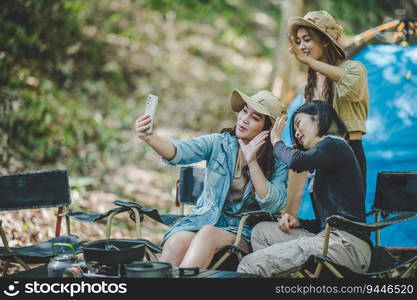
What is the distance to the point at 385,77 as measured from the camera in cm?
485

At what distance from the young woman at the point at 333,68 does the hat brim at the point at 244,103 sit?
0.37 meters

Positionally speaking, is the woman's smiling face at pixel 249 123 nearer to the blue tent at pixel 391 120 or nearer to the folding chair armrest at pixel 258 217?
the folding chair armrest at pixel 258 217

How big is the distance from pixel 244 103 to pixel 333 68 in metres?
0.58

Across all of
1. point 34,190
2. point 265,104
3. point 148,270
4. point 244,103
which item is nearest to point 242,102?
point 244,103

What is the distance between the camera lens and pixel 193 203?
4102 mm

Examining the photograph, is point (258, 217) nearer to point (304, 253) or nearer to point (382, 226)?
point (304, 253)

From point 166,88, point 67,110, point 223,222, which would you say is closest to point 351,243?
point 223,222

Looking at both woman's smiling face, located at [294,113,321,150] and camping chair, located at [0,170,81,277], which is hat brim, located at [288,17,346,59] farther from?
camping chair, located at [0,170,81,277]

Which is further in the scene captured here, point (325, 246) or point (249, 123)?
point (249, 123)

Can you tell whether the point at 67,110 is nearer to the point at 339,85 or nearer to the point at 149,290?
the point at 339,85

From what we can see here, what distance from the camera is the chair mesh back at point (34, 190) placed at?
3.61 m

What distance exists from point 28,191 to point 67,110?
366 cm

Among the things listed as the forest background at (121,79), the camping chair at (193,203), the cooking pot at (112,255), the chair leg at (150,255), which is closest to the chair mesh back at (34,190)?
the camping chair at (193,203)

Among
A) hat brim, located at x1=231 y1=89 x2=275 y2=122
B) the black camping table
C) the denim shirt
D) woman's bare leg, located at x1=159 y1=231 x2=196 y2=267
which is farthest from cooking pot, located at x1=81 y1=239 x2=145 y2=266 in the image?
hat brim, located at x1=231 y1=89 x2=275 y2=122
